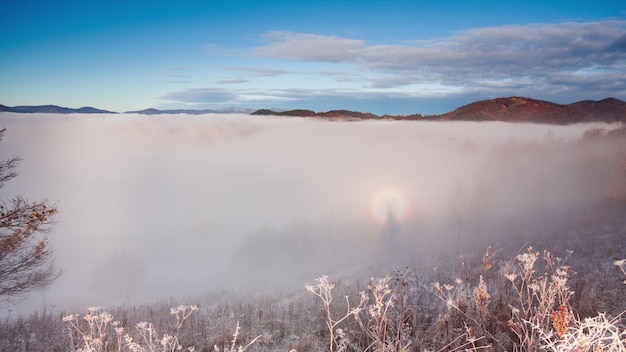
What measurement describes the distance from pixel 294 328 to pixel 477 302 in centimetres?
327

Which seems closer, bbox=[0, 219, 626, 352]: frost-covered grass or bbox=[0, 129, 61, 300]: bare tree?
bbox=[0, 219, 626, 352]: frost-covered grass

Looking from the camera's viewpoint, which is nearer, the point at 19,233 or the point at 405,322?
the point at 405,322

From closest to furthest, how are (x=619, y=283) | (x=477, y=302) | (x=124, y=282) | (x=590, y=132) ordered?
(x=477, y=302) < (x=619, y=283) < (x=124, y=282) < (x=590, y=132)

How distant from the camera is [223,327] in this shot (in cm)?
708

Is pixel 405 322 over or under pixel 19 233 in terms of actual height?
over

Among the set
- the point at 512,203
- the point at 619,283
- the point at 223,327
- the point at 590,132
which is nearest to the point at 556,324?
the point at 223,327

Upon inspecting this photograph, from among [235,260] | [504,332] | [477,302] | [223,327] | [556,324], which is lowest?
[235,260]

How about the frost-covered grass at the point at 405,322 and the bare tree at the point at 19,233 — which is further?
the bare tree at the point at 19,233

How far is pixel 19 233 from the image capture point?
17109 millimetres

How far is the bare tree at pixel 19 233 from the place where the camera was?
53.3 feet

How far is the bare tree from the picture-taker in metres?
16.2

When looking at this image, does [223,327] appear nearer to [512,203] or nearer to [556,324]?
[556,324]

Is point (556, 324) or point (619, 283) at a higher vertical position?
point (556, 324)

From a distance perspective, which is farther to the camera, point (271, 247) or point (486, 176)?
point (271, 247)
